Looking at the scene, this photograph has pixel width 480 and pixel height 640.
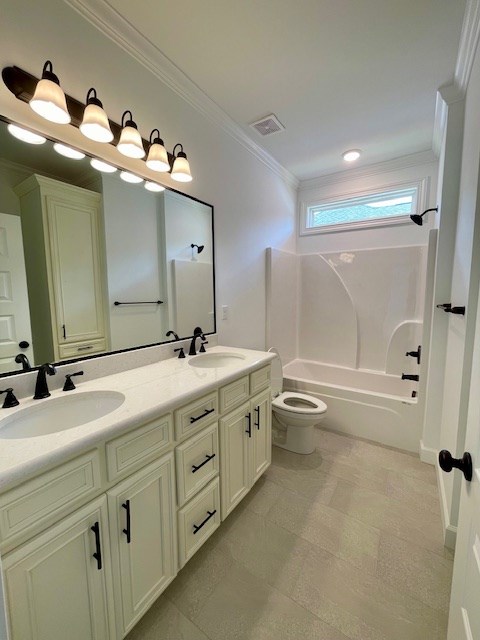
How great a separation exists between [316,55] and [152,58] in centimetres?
92

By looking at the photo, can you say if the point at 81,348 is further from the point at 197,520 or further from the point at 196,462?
the point at 197,520

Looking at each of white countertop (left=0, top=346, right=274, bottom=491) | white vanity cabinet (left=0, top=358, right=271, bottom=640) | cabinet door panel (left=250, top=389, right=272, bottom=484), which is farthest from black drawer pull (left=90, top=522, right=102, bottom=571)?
cabinet door panel (left=250, top=389, right=272, bottom=484)

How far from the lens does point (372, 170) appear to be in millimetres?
2820

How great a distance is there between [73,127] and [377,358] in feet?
10.2

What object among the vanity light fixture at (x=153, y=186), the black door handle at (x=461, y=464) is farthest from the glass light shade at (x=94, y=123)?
the black door handle at (x=461, y=464)

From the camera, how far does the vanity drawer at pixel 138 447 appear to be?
0.92m

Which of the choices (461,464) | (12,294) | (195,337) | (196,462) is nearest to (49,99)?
(12,294)

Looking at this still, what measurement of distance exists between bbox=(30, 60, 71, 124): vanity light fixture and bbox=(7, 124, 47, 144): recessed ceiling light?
0.09 meters

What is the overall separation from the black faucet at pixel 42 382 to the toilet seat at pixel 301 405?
163 centimetres

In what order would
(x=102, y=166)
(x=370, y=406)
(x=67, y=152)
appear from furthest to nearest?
(x=370, y=406) → (x=102, y=166) → (x=67, y=152)

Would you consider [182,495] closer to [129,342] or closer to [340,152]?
[129,342]

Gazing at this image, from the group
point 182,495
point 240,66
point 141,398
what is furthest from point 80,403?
point 240,66

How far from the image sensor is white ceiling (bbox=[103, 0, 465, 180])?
4.24ft

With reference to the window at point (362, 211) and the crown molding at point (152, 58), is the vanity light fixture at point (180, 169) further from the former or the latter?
the window at point (362, 211)
